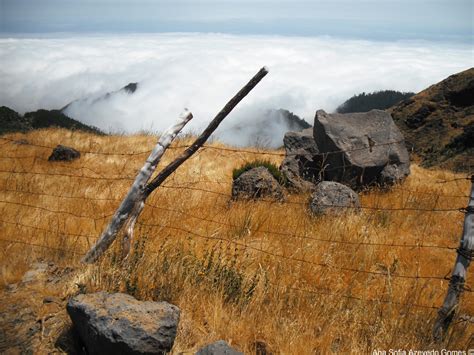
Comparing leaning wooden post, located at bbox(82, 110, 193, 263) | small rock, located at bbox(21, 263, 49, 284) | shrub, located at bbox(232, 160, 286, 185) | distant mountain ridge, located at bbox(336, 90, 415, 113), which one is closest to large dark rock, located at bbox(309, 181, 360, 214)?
shrub, located at bbox(232, 160, 286, 185)

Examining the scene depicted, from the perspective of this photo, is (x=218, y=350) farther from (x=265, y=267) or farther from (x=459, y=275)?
(x=459, y=275)

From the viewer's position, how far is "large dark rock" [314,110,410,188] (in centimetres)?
919

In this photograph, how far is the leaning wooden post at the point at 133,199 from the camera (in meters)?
4.04

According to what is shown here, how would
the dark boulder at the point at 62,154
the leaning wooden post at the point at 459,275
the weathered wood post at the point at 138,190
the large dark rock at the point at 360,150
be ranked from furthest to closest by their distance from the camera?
the dark boulder at the point at 62,154, the large dark rock at the point at 360,150, the weathered wood post at the point at 138,190, the leaning wooden post at the point at 459,275

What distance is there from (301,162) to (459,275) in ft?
21.4

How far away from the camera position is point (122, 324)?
2.90 m

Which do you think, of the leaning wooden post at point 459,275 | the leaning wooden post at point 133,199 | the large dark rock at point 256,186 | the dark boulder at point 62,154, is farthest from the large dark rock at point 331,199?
the dark boulder at point 62,154

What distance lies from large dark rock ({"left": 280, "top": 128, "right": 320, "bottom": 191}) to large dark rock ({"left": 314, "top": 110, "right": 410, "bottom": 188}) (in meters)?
0.33

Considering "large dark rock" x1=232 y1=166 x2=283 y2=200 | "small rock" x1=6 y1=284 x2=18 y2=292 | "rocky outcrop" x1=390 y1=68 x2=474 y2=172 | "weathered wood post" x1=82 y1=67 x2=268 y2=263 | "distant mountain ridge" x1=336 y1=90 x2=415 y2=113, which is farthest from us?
"distant mountain ridge" x1=336 y1=90 x2=415 y2=113

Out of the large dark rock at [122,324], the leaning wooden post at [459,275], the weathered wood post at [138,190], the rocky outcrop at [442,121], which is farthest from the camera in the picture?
the rocky outcrop at [442,121]

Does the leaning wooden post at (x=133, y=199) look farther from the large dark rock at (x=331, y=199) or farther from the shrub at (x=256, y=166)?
the shrub at (x=256, y=166)

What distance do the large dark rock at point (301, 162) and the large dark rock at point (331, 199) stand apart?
2.29 feet

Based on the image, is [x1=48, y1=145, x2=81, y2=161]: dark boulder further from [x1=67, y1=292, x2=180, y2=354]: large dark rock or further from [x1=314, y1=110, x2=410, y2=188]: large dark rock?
[x1=67, y1=292, x2=180, y2=354]: large dark rock

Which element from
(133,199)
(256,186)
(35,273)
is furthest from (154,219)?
(256,186)
